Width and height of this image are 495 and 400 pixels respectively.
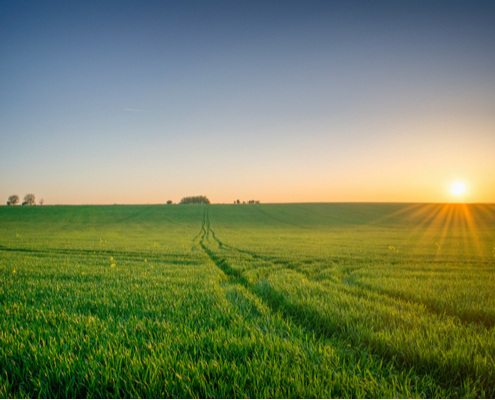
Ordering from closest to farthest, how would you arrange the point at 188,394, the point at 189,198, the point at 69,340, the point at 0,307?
1. the point at 188,394
2. the point at 69,340
3. the point at 0,307
4. the point at 189,198

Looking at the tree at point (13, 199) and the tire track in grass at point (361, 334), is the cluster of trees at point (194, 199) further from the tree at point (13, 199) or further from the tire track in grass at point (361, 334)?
the tire track in grass at point (361, 334)

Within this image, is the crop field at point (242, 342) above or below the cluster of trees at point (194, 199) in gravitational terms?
below

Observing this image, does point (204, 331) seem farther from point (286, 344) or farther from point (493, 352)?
point (493, 352)

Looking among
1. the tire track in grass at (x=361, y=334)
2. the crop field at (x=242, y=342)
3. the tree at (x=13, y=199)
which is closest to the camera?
the crop field at (x=242, y=342)

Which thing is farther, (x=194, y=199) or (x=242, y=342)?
(x=194, y=199)

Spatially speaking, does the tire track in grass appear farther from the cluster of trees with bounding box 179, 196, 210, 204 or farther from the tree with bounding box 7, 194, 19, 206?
the tree with bounding box 7, 194, 19, 206

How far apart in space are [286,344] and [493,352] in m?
2.56

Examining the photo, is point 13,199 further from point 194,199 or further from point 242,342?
point 242,342

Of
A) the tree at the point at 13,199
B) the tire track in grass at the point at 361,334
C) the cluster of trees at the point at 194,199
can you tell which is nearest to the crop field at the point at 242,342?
the tire track in grass at the point at 361,334

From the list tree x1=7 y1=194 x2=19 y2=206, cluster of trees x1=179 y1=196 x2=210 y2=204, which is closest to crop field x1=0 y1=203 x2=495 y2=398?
cluster of trees x1=179 y1=196 x2=210 y2=204

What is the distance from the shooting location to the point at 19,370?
2602mm

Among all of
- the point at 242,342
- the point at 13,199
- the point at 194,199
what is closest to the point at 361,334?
the point at 242,342

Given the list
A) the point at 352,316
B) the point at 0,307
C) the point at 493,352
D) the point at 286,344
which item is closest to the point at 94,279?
the point at 0,307

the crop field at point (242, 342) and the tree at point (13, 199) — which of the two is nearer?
the crop field at point (242, 342)
